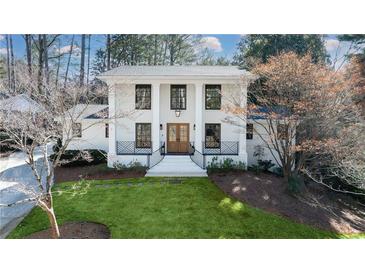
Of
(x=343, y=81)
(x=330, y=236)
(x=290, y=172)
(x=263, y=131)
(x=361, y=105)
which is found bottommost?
(x=330, y=236)

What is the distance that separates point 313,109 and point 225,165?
3501 mm

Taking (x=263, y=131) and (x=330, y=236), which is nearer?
(x=330, y=236)

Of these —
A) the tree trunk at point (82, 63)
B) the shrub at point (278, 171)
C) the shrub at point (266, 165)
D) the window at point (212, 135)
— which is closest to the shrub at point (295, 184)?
the shrub at point (278, 171)

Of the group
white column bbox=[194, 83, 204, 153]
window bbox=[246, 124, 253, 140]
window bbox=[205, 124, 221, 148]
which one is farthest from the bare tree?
window bbox=[246, 124, 253, 140]

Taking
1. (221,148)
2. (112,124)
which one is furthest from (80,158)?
(221,148)

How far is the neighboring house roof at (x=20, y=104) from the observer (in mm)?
5270

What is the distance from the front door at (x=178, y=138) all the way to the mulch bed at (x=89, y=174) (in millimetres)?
2279

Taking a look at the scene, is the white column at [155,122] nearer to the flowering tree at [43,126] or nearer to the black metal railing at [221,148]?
the black metal railing at [221,148]

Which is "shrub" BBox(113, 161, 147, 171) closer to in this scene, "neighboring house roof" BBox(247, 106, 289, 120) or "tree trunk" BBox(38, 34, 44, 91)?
"tree trunk" BBox(38, 34, 44, 91)

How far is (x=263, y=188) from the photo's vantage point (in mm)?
7262

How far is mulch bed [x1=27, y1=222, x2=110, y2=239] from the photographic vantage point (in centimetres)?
496
